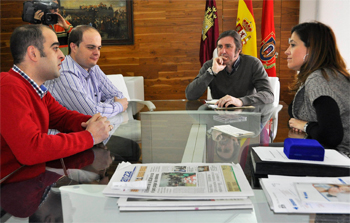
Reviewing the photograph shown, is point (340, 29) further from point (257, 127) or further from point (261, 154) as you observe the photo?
point (261, 154)

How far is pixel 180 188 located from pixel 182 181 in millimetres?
45

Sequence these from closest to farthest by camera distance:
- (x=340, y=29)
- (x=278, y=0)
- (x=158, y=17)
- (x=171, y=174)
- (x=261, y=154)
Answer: (x=171, y=174) < (x=261, y=154) < (x=340, y=29) < (x=278, y=0) < (x=158, y=17)

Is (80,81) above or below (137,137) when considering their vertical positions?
above

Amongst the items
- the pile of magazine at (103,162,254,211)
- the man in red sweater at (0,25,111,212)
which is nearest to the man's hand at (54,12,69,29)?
the man in red sweater at (0,25,111,212)

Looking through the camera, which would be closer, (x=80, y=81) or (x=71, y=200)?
(x=71, y=200)

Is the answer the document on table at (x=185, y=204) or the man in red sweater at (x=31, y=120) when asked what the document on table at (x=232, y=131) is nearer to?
the man in red sweater at (x=31, y=120)

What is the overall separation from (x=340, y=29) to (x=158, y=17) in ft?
8.97

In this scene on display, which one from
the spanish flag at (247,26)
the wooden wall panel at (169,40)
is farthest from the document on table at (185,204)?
the wooden wall panel at (169,40)

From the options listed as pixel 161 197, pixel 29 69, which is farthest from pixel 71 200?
pixel 29 69

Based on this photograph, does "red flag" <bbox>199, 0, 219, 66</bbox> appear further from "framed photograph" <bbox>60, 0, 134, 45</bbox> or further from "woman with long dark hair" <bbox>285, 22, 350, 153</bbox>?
"woman with long dark hair" <bbox>285, 22, 350, 153</bbox>

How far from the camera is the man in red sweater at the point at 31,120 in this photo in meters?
0.98

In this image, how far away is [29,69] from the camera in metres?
1.24

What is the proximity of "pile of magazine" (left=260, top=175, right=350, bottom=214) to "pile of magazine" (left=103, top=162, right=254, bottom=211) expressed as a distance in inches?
2.4

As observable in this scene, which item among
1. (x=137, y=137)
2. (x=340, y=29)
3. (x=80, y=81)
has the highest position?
(x=340, y=29)
